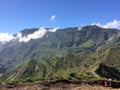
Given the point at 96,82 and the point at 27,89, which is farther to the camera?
the point at 96,82

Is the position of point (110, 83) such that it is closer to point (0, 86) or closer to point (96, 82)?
point (96, 82)

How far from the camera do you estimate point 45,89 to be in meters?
33.2

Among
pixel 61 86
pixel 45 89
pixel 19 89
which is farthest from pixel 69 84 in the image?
pixel 19 89

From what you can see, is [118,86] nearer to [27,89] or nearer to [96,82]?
[96,82]

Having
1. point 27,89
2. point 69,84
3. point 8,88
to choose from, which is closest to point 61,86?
point 69,84

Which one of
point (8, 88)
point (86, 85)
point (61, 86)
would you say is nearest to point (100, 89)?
point (86, 85)

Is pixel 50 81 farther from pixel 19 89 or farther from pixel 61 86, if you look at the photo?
pixel 19 89

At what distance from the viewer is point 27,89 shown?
32875mm

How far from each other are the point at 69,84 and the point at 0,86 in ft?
28.6

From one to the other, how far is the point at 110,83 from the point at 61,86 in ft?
22.2

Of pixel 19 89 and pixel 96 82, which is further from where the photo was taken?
pixel 96 82

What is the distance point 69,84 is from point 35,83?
438 cm

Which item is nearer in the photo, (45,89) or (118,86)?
A: (45,89)

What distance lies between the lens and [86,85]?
1372 inches
